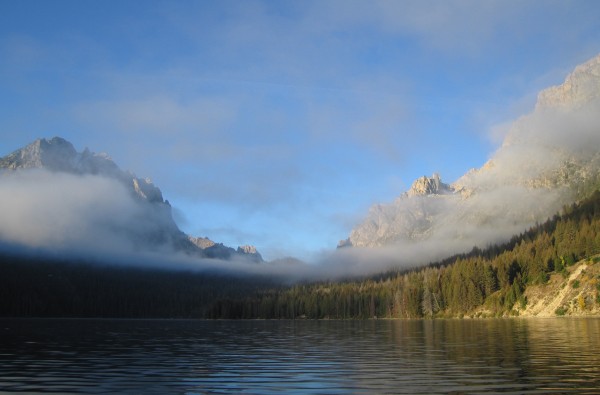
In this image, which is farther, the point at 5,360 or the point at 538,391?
the point at 5,360

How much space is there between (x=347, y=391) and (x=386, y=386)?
3.29m

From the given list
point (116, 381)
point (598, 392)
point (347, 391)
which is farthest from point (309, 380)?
point (598, 392)

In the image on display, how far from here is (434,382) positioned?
1436 inches

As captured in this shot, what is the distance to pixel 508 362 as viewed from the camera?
47969 mm

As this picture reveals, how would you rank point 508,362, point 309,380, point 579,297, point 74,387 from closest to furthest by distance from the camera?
point 74,387
point 309,380
point 508,362
point 579,297

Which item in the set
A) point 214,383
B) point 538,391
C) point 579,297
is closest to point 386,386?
point 538,391

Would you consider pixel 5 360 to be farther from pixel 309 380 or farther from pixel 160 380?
pixel 309 380

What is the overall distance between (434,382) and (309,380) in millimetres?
9245

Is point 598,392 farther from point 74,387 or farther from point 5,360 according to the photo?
point 5,360

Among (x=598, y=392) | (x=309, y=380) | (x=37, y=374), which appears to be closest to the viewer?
(x=598, y=392)

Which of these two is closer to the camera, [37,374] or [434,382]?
[434,382]

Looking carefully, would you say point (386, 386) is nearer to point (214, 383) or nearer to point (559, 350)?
point (214, 383)

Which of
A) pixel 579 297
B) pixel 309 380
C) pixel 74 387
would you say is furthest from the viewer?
pixel 579 297

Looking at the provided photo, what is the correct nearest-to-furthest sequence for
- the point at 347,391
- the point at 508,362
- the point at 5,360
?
the point at 347,391, the point at 508,362, the point at 5,360
